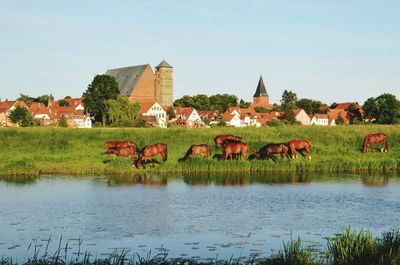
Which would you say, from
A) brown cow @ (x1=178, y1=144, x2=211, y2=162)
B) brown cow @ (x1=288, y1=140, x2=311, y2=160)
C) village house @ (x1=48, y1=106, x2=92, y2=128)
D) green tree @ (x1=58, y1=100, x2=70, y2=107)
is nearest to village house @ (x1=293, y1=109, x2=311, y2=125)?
village house @ (x1=48, y1=106, x2=92, y2=128)

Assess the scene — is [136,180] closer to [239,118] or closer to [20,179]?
[20,179]

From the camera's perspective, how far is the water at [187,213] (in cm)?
1756

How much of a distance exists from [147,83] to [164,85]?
20.0ft

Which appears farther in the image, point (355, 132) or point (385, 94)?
point (385, 94)

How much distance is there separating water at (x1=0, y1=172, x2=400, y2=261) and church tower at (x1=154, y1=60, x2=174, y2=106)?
131 meters

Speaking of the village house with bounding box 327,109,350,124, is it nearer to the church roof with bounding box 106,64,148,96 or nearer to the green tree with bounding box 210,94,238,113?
the green tree with bounding box 210,94,238,113

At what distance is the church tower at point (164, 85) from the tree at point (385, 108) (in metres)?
59.5

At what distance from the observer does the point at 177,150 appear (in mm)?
42812

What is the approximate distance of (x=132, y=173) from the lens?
3612 centimetres

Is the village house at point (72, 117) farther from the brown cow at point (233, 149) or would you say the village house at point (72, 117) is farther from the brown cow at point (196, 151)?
the brown cow at point (233, 149)

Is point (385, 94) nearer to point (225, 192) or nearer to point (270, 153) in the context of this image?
point (270, 153)

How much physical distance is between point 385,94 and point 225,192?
100545 millimetres

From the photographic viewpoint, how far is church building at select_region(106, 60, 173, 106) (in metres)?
159

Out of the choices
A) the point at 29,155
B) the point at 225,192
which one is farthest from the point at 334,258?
the point at 29,155
